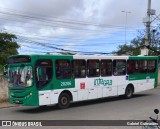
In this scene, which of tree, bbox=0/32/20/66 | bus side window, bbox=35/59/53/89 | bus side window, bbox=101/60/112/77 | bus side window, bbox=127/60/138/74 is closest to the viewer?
bus side window, bbox=35/59/53/89

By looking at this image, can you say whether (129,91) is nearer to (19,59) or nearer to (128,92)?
(128,92)

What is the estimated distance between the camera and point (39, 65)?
15.6 m

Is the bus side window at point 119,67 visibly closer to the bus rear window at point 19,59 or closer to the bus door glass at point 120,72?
the bus door glass at point 120,72

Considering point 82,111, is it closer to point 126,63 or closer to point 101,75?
point 101,75

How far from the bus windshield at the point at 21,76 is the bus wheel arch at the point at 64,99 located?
6.43 feet

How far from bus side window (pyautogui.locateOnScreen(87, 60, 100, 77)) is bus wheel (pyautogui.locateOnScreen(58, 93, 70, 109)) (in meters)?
1.97

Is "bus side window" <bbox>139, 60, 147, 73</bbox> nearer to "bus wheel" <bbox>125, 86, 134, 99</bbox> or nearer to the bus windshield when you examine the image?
"bus wheel" <bbox>125, 86, 134, 99</bbox>

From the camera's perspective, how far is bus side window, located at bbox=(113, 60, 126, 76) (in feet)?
65.4

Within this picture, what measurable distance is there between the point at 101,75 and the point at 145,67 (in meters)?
4.76

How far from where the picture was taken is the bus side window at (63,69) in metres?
16.5

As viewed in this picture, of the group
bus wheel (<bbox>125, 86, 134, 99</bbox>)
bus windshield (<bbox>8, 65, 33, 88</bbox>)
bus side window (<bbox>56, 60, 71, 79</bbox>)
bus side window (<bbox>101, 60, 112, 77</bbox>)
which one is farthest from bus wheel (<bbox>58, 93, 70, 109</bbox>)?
bus wheel (<bbox>125, 86, 134, 99</bbox>)

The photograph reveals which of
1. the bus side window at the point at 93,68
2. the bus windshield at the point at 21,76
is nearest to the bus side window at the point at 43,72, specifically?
the bus windshield at the point at 21,76

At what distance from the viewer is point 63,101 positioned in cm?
1673

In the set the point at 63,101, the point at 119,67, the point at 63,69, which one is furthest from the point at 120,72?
the point at 63,101
